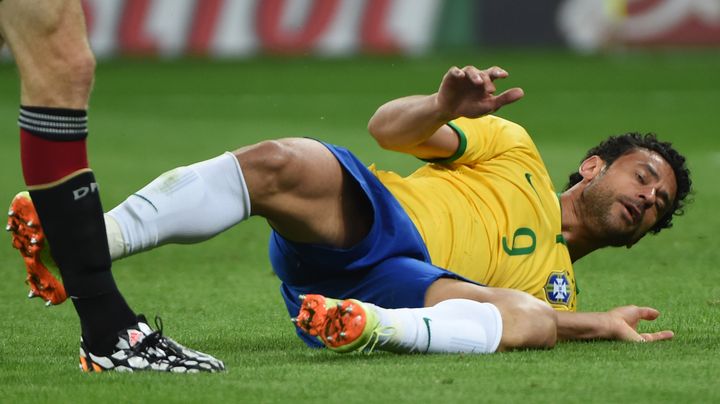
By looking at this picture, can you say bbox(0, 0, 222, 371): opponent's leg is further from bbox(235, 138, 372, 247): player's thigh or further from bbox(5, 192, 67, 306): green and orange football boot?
bbox(235, 138, 372, 247): player's thigh

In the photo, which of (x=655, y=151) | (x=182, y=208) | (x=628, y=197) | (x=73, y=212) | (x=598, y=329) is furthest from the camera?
(x=655, y=151)

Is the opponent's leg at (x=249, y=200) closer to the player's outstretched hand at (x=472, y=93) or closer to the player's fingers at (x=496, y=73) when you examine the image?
the player's outstretched hand at (x=472, y=93)

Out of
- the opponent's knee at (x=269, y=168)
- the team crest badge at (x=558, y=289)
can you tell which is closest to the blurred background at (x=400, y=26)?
the team crest badge at (x=558, y=289)

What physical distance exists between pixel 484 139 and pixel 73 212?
4.41 feet

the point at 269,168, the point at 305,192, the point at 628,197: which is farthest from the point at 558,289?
the point at 269,168

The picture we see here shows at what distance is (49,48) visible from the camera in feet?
9.64

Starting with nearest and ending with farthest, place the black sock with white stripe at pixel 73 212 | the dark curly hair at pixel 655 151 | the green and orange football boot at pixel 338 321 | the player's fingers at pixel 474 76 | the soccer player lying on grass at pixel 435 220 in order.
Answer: the black sock with white stripe at pixel 73 212
the green and orange football boot at pixel 338 321
the soccer player lying on grass at pixel 435 220
the player's fingers at pixel 474 76
the dark curly hair at pixel 655 151

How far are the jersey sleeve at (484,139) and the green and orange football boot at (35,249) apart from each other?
47.4 inches

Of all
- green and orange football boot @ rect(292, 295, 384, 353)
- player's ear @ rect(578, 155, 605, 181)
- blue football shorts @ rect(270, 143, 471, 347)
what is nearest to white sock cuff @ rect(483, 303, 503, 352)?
blue football shorts @ rect(270, 143, 471, 347)

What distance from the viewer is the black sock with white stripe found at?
9.89 feet

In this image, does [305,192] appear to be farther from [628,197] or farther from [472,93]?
[628,197]

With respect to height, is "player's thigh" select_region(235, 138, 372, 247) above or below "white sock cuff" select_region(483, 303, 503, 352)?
above

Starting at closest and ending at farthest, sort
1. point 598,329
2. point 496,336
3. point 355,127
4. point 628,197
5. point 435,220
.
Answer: point 496,336, point 598,329, point 435,220, point 628,197, point 355,127

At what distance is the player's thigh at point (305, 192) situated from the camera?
11.0 ft
